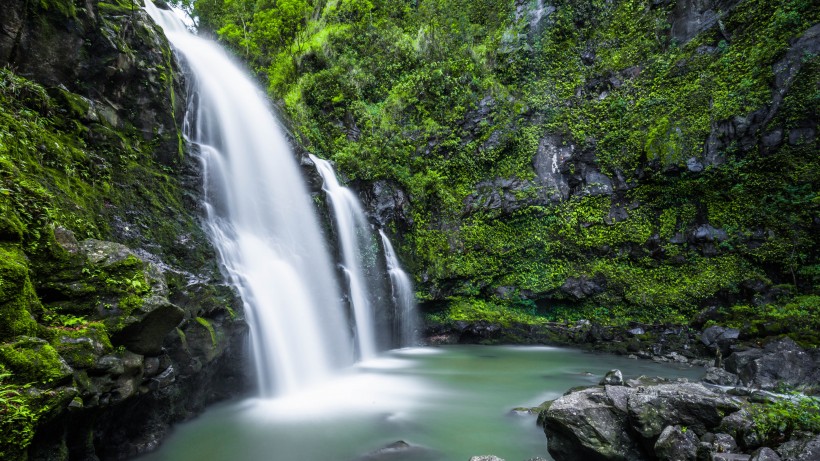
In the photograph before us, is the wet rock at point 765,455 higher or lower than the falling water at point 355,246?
lower

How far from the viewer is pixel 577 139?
14922mm

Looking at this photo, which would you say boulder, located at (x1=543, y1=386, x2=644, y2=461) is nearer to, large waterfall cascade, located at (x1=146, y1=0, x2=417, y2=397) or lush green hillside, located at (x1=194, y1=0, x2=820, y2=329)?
large waterfall cascade, located at (x1=146, y1=0, x2=417, y2=397)

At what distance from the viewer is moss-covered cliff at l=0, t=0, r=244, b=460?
322cm

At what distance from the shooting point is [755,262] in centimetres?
1146

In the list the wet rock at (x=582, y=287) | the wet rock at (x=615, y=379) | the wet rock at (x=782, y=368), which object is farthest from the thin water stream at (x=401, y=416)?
the wet rock at (x=582, y=287)

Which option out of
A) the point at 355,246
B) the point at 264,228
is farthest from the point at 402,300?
the point at 264,228

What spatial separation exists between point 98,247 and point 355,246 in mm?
8118

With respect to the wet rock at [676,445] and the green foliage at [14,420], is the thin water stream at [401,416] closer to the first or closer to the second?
the wet rock at [676,445]

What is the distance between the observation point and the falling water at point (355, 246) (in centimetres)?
1135

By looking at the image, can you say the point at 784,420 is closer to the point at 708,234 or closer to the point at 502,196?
the point at 708,234

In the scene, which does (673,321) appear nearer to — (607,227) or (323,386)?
(607,227)

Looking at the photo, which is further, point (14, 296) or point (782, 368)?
point (782, 368)

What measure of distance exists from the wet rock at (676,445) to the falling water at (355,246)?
328 inches

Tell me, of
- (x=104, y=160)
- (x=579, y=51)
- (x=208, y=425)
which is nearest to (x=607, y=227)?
(x=579, y=51)
